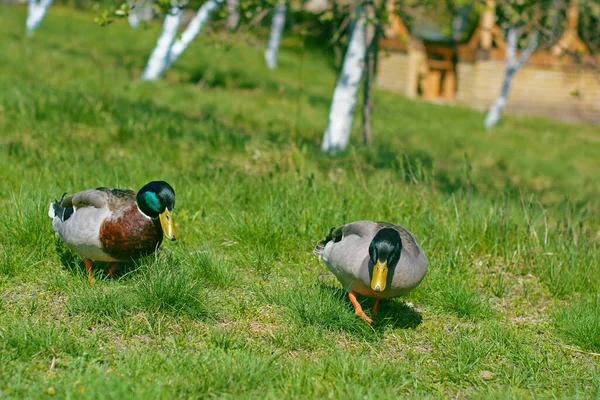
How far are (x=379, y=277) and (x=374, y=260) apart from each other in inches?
3.8

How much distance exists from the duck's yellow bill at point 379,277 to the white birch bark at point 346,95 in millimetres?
4807

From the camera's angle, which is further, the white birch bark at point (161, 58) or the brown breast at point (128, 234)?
the white birch bark at point (161, 58)

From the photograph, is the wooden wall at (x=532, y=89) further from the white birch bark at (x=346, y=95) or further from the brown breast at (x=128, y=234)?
the brown breast at (x=128, y=234)

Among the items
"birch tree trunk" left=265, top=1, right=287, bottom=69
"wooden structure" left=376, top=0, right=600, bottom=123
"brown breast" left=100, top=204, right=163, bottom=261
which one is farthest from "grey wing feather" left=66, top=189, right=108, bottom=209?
"wooden structure" left=376, top=0, right=600, bottom=123

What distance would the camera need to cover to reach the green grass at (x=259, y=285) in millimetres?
3604

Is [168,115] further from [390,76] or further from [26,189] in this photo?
[390,76]

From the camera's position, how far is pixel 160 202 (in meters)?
4.21

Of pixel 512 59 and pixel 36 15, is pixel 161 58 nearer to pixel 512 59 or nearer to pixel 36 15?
pixel 36 15

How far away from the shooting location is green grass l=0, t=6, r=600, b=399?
3.60 metres

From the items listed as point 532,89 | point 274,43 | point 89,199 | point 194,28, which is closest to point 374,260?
point 89,199

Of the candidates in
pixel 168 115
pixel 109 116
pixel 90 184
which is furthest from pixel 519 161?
pixel 90 184

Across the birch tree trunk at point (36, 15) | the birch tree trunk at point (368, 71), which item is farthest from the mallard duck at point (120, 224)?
the birch tree trunk at point (36, 15)

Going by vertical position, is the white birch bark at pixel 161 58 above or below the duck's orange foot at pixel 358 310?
above

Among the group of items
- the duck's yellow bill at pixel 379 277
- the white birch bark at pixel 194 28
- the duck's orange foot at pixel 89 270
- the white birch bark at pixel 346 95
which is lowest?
the duck's orange foot at pixel 89 270
